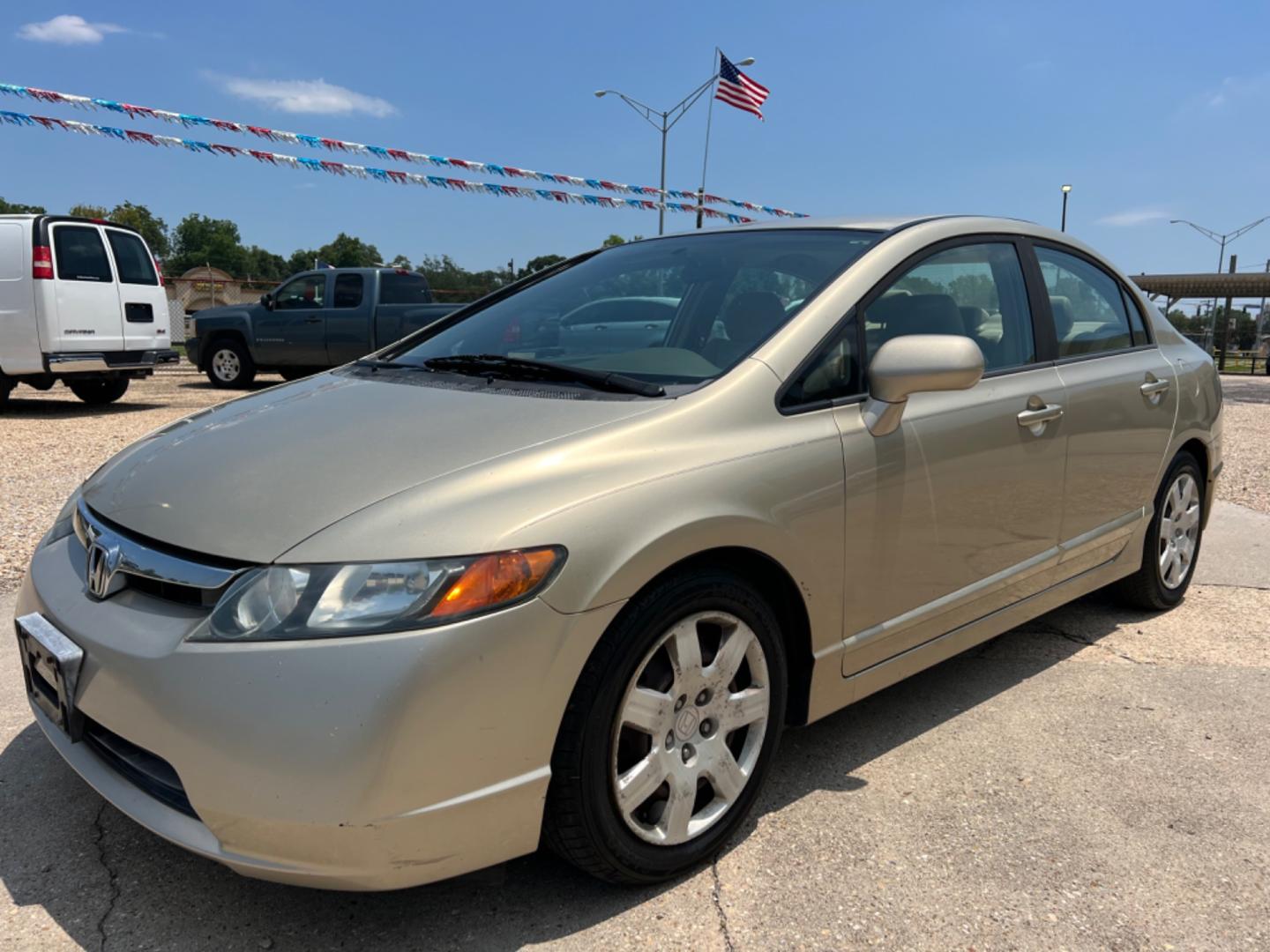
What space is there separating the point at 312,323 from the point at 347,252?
6496 cm

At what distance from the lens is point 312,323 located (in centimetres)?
1430

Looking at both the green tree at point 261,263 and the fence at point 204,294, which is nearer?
the fence at point 204,294

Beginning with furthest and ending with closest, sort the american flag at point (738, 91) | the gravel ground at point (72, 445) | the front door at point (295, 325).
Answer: the american flag at point (738, 91), the front door at point (295, 325), the gravel ground at point (72, 445)

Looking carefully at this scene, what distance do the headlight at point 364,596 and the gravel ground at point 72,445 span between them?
3335mm

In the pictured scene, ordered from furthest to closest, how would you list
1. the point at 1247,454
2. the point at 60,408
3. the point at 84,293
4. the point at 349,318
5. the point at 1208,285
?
the point at 1208,285 < the point at 349,318 < the point at 60,408 < the point at 84,293 < the point at 1247,454

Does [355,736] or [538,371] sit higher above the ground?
[538,371]

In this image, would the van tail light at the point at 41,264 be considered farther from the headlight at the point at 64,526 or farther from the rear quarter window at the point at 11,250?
the headlight at the point at 64,526

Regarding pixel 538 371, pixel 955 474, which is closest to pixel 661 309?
pixel 538 371

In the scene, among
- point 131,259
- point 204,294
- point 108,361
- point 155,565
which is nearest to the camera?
point 155,565

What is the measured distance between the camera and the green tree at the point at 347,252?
68.6 meters

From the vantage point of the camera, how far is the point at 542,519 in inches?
76.5

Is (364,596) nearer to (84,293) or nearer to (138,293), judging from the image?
(84,293)

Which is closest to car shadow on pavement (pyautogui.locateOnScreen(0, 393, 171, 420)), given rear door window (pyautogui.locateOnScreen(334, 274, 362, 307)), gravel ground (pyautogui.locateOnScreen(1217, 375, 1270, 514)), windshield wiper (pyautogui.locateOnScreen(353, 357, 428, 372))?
rear door window (pyautogui.locateOnScreen(334, 274, 362, 307))

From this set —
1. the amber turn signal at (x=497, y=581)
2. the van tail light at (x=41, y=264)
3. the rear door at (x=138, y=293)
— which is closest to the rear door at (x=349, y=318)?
the rear door at (x=138, y=293)
